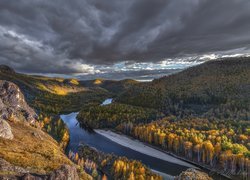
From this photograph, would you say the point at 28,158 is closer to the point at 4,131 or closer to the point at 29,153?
the point at 29,153

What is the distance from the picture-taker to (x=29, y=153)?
414 ft

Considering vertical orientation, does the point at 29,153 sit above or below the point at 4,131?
below

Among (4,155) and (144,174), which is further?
(144,174)

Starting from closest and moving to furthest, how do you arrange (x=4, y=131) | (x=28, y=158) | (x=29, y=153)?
(x=28, y=158) < (x=29, y=153) < (x=4, y=131)

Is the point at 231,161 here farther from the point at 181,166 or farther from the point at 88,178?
the point at 88,178

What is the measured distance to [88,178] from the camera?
123m

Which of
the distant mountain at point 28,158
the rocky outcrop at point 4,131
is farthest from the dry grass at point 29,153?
the rocky outcrop at point 4,131

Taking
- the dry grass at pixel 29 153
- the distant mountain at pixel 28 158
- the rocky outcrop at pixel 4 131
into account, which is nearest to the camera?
the distant mountain at pixel 28 158

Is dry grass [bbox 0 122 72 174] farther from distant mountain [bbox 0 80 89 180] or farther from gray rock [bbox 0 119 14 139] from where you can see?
gray rock [bbox 0 119 14 139]

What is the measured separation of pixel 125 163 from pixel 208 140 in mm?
71916

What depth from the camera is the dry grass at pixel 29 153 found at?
106m

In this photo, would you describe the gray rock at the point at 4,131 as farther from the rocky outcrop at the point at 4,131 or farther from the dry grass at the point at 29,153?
the dry grass at the point at 29,153

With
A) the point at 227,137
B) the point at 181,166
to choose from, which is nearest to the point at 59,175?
the point at 181,166

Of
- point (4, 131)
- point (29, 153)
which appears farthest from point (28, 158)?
point (4, 131)
